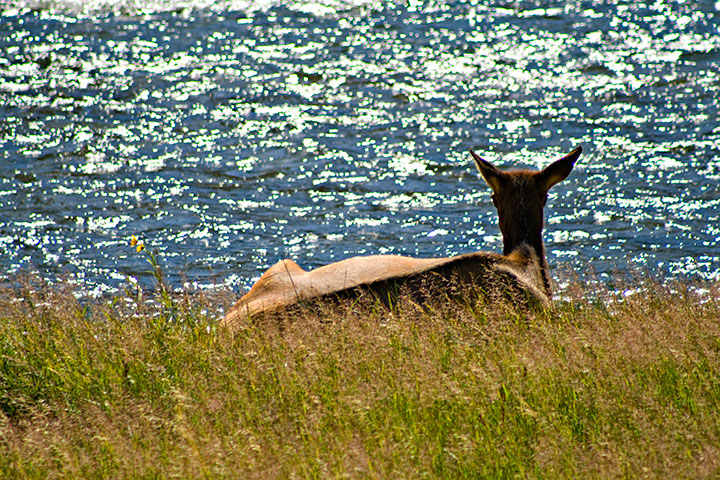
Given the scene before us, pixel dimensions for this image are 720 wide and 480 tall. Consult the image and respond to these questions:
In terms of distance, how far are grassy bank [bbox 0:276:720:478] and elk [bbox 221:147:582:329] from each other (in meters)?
0.30

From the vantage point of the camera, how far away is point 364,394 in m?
4.94

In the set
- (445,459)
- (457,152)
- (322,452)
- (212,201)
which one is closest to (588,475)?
(445,459)

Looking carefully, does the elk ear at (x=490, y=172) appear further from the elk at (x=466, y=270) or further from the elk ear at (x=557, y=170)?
the elk ear at (x=557, y=170)

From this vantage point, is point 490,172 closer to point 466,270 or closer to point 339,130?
point 466,270

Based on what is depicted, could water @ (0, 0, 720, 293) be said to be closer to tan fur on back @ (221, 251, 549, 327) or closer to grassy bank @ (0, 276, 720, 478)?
tan fur on back @ (221, 251, 549, 327)

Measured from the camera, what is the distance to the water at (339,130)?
12.5 metres

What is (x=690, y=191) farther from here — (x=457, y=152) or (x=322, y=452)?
(x=322, y=452)

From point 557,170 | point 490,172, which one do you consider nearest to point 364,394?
point 490,172

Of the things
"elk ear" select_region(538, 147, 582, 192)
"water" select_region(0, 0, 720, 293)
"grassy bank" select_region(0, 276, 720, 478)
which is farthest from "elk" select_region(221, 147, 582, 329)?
"water" select_region(0, 0, 720, 293)

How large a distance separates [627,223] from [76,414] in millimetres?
9467

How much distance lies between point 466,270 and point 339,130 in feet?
35.6

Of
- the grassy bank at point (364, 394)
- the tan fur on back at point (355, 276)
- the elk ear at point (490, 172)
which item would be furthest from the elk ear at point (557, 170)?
the grassy bank at point (364, 394)

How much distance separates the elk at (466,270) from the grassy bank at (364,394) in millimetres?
296

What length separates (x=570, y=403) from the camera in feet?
16.4
